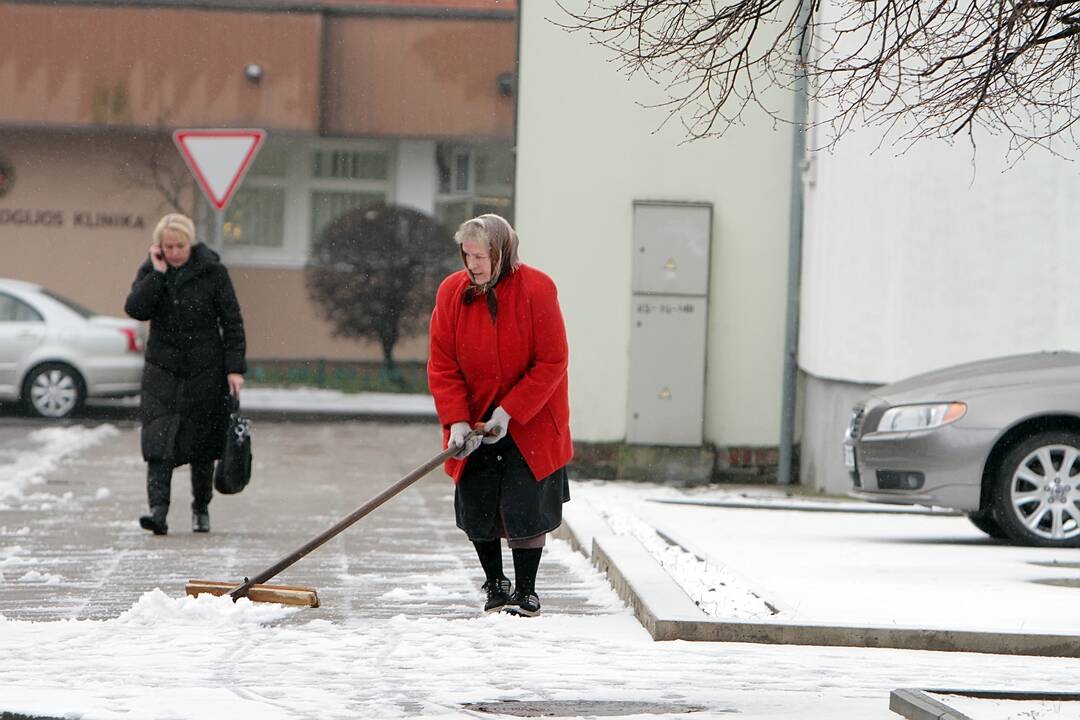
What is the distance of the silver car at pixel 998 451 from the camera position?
1137 centimetres

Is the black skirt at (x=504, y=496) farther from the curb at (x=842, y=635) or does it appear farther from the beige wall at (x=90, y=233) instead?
the beige wall at (x=90, y=233)

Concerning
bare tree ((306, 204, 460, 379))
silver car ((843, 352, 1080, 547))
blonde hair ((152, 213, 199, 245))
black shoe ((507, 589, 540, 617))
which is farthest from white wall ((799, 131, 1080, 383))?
bare tree ((306, 204, 460, 379))

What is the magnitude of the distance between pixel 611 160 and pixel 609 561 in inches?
267

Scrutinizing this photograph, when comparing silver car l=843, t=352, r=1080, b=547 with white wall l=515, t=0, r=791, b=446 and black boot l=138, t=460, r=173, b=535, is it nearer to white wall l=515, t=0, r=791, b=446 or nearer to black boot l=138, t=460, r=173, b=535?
black boot l=138, t=460, r=173, b=535

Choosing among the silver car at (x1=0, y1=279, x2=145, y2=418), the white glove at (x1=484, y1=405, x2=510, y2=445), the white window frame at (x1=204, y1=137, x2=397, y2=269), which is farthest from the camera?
the white window frame at (x1=204, y1=137, x2=397, y2=269)

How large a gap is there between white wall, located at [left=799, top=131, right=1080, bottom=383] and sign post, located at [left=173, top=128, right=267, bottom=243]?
446 cm

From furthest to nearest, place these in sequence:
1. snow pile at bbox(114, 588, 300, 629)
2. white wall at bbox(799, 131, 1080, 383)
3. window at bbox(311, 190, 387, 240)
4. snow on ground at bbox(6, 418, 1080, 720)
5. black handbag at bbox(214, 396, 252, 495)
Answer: window at bbox(311, 190, 387, 240), white wall at bbox(799, 131, 1080, 383), black handbag at bbox(214, 396, 252, 495), snow pile at bbox(114, 588, 300, 629), snow on ground at bbox(6, 418, 1080, 720)

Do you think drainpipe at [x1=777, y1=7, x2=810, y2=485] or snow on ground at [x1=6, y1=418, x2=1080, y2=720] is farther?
drainpipe at [x1=777, y1=7, x2=810, y2=485]

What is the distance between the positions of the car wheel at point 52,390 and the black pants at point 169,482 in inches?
403

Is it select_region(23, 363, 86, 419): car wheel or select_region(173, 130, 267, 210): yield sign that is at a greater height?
select_region(173, 130, 267, 210): yield sign

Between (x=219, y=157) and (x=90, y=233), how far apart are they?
47.8 feet

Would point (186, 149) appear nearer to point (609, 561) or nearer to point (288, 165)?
point (609, 561)

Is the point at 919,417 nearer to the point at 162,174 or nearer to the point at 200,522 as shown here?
the point at 200,522

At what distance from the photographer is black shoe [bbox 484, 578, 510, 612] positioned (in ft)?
27.5
